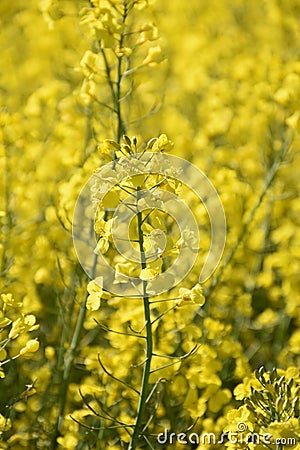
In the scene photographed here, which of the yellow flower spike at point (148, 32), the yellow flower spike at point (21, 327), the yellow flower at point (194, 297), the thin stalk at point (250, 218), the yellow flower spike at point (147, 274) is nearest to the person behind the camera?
the yellow flower spike at point (147, 274)

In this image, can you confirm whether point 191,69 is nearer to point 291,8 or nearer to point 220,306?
point 291,8

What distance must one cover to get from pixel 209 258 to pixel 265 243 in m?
0.83

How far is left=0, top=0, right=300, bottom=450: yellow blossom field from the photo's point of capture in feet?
6.68

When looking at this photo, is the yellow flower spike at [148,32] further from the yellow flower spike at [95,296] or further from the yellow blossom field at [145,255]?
the yellow flower spike at [95,296]

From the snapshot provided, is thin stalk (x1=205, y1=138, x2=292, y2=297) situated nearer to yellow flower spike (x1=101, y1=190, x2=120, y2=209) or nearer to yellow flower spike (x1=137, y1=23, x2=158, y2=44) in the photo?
yellow flower spike (x1=137, y1=23, x2=158, y2=44)

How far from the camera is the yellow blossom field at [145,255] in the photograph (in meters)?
2.04

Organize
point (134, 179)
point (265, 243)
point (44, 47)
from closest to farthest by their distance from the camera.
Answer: point (134, 179) → point (265, 243) → point (44, 47)

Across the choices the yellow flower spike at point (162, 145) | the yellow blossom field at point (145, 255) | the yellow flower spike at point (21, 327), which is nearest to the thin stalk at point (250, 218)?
the yellow blossom field at point (145, 255)

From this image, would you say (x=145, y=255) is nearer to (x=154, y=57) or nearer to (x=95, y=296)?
(x=95, y=296)

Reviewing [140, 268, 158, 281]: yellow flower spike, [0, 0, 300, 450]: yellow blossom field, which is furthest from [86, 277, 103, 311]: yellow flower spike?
[140, 268, 158, 281]: yellow flower spike

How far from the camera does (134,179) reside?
1890 millimetres

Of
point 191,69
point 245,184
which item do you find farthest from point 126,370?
point 191,69

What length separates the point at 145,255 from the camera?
201cm

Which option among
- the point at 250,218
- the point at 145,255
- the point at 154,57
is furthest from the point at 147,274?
the point at 250,218
